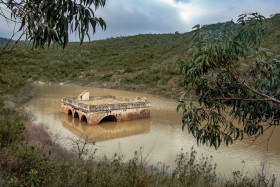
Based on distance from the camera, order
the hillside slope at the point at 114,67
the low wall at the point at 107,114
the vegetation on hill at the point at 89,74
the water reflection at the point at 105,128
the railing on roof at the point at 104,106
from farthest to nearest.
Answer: the hillside slope at the point at 114,67 < the low wall at the point at 107,114 < the railing on roof at the point at 104,106 < the water reflection at the point at 105,128 < the vegetation on hill at the point at 89,74

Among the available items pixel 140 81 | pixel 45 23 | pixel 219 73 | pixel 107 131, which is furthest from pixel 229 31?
pixel 140 81

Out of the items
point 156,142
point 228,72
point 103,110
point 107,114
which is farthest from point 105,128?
point 228,72

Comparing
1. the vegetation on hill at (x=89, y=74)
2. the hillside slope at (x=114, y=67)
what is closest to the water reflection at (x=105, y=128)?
the vegetation on hill at (x=89, y=74)

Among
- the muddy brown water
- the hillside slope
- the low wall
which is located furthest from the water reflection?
the hillside slope

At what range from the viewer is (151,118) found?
20047 mm

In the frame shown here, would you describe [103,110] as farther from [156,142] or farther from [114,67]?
[114,67]

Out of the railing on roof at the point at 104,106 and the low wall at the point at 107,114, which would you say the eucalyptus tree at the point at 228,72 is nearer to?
the railing on roof at the point at 104,106

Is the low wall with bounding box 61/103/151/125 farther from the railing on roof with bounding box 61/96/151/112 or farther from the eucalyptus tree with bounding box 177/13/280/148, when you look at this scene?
the eucalyptus tree with bounding box 177/13/280/148

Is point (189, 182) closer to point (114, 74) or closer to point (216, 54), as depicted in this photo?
point (216, 54)

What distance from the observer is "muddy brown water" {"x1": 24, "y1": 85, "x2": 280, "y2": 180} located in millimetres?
11008

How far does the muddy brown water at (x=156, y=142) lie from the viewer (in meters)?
11.0

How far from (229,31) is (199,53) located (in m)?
0.67

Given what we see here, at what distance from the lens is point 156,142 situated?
13.9m

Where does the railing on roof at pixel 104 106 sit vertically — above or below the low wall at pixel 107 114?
above
